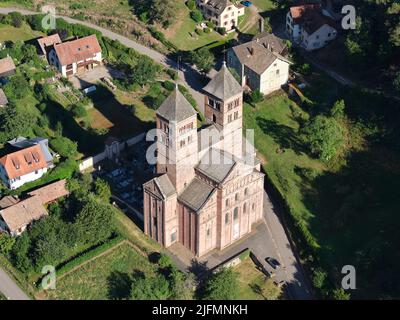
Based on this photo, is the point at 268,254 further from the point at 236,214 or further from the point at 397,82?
the point at 397,82

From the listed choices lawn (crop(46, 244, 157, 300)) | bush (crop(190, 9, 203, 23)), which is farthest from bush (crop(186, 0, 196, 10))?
lawn (crop(46, 244, 157, 300))

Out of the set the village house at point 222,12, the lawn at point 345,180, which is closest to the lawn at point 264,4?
the village house at point 222,12

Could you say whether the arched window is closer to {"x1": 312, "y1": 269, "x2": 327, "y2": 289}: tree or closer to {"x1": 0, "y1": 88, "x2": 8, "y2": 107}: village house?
{"x1": 312, "y1": 269, "x2": 327, "y2": 289}: tree

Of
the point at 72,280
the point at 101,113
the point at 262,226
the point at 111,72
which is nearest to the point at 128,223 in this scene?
the point at 72,280

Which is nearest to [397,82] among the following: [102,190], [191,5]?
[191,5]

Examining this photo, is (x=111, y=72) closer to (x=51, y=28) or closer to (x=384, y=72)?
(x=51, y=28)
